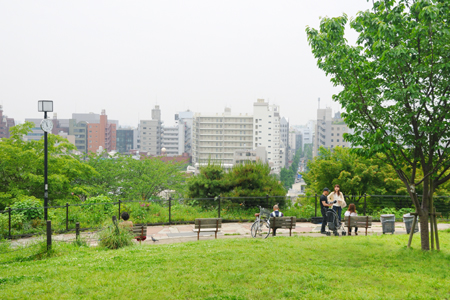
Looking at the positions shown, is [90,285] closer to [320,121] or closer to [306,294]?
[306,294]

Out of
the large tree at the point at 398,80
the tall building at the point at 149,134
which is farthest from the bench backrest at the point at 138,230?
the tall building at the point at 149,134

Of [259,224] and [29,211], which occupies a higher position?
[29,211]

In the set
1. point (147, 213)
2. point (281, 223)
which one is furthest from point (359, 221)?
point (147, 213)

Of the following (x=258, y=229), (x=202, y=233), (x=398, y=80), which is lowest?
(x=202, y=233)

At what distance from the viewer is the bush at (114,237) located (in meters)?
10.6

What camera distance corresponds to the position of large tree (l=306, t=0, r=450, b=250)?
8281mm

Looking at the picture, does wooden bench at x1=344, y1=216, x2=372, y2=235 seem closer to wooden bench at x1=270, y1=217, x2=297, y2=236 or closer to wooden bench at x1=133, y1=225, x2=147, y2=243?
wooden bench at x1=270, y1=217, x2=297, y2=236

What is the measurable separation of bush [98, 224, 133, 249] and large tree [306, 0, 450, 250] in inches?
262

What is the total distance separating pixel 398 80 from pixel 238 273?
5.76m

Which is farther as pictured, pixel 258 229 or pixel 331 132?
pixel 331 132

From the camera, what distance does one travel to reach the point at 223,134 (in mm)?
157000

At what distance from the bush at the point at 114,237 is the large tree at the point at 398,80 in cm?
666

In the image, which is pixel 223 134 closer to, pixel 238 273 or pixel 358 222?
pixel 358 222

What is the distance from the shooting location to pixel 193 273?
7.28 m
